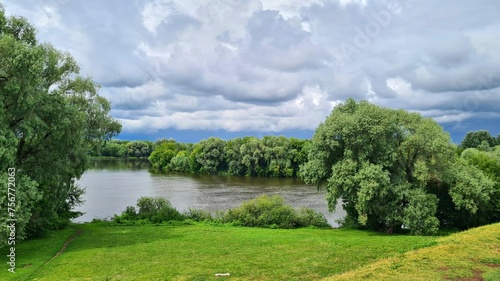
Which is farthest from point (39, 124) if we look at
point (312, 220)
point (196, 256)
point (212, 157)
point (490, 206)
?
point (212, 157)

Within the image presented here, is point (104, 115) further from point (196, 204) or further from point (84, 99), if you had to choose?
point (196, 204)

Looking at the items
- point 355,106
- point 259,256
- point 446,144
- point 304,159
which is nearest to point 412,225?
point 446,144

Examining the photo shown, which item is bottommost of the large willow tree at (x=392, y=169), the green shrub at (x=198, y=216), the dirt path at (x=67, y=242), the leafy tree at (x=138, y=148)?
the dirt path at (x=67, y=242)

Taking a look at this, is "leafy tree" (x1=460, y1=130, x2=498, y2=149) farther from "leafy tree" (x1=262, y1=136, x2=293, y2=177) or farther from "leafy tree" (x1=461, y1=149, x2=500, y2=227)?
"leafy tree" (x1=461, y1=149, x2=500, y2=227)

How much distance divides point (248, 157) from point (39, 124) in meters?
83.1

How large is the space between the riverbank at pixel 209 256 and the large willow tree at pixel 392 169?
878cm

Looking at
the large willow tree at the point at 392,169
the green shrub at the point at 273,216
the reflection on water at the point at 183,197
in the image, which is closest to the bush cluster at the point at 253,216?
the green shrub at the point at 273,216

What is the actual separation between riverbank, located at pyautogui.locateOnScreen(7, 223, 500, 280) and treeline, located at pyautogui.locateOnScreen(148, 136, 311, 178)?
252 ft

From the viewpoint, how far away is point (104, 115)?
3681 centimetres

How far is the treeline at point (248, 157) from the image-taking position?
347 ft

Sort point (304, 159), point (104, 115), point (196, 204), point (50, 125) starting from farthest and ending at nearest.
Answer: point (304, 159), point (196, 204), point (104, 115), point (50, 125)

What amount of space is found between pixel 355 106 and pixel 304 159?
71.2 m

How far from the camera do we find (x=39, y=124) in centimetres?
2525

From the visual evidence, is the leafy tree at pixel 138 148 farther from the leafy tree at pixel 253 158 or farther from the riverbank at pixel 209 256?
Answer: the riverbank at pixel 209 256
